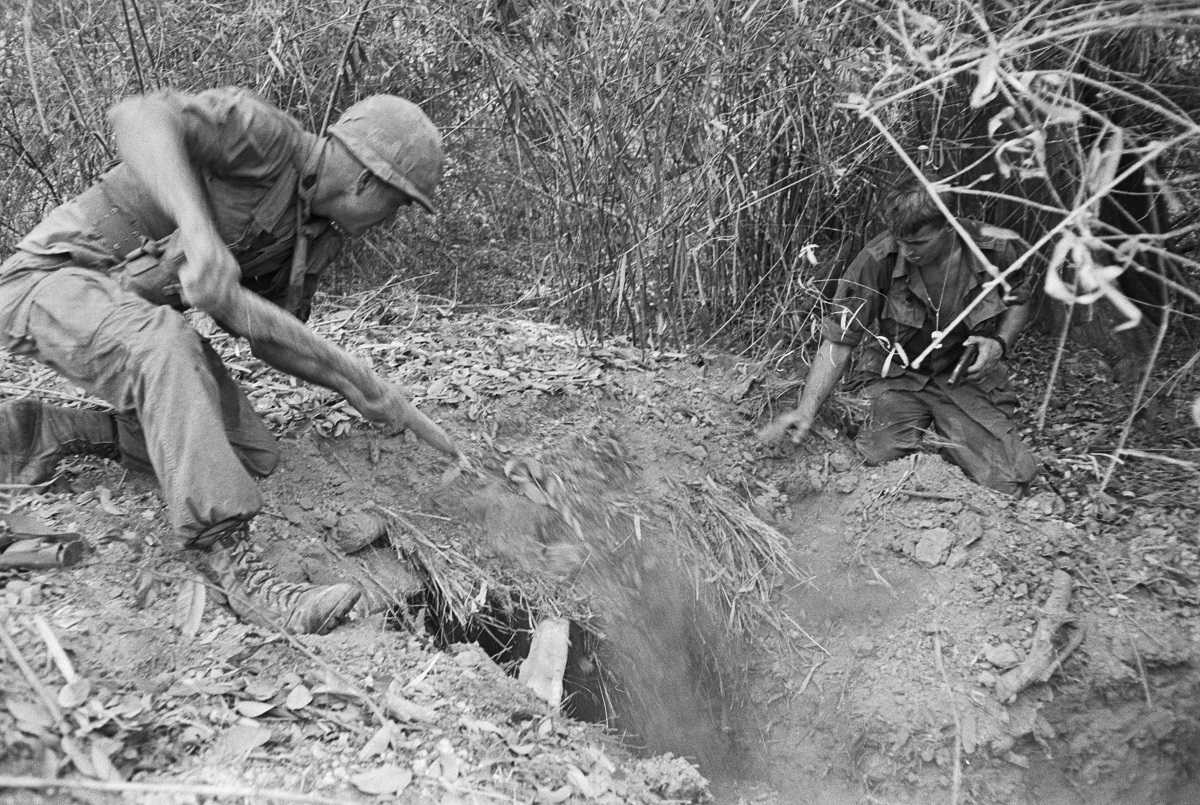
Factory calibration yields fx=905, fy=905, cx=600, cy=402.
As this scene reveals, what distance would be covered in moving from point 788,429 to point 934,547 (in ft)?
2.39

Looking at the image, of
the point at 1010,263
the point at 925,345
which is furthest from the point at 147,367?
the point at 1010,263

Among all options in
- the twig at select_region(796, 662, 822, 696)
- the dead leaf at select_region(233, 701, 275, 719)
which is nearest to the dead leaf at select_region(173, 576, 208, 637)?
the dead leaf at select_region(233, 701, 275, 719)

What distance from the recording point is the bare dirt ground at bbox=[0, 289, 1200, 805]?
2.14m

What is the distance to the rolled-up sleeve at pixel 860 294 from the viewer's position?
12.3 ft

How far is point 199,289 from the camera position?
207 cm

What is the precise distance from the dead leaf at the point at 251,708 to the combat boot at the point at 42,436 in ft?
3.50

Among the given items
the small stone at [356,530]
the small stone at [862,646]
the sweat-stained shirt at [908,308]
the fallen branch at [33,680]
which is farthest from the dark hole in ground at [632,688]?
the sweat-stained shirt at [908,308]

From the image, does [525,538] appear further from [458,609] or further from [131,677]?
[131,677]

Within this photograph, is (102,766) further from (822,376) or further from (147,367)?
(822,376)

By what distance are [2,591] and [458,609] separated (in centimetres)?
123

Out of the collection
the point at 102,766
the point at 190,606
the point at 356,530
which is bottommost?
the point at 356,530

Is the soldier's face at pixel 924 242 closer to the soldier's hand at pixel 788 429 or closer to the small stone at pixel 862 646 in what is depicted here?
the soldier's hand at pixel 788 429

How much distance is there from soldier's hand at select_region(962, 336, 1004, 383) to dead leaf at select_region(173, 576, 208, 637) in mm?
3091

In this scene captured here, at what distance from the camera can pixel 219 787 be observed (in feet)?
5.97
